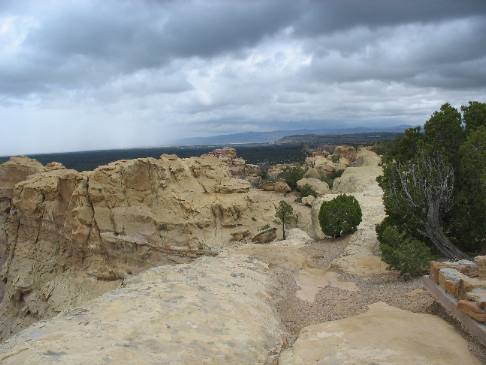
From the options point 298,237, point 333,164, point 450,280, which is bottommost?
point 298,237

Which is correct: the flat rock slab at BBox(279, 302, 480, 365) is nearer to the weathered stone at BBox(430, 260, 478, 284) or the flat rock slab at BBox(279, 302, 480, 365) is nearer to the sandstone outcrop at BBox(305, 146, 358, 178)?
the weathered stone at BBox(430, 260, 478, 284)

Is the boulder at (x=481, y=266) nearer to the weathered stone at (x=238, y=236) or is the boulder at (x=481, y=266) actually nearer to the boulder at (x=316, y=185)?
the weathered stone at (x=238, y=236)

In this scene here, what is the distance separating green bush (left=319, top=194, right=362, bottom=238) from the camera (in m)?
22.1

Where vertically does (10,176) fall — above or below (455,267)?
above

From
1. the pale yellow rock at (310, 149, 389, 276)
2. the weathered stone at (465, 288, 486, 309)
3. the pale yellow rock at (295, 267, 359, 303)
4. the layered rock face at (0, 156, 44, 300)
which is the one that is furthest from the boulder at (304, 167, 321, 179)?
the weathered stone at (465, 288, 486, 309)

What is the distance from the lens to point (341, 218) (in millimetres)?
22125

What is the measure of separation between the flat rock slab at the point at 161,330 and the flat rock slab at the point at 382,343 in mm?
657

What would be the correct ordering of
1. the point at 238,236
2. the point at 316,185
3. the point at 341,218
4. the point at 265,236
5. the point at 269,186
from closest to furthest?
the point at 341,218 → the point at 238,236 → the point at 265,236 → the point at 316,185 → the point at 269,186

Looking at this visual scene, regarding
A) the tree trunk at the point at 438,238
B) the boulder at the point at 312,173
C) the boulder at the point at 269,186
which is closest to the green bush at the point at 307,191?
the boulder at the point at 269,186

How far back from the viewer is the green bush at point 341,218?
72.5ft

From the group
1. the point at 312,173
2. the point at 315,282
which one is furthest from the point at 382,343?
the point at 312,173

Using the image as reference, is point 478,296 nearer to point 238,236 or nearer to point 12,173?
point 238,236

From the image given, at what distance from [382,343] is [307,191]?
37.7 meters

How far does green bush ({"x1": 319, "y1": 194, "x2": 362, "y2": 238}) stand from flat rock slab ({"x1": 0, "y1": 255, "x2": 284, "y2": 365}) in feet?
39.5
